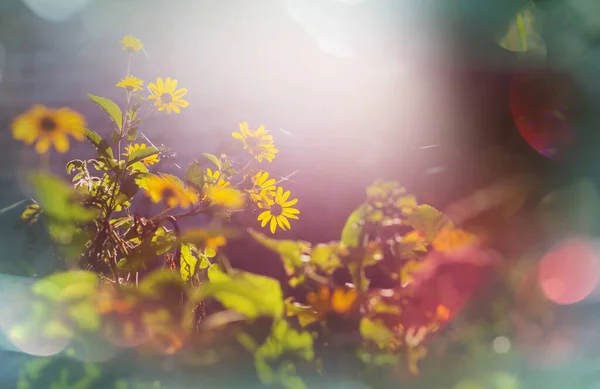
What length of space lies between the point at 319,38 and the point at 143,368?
0.59m

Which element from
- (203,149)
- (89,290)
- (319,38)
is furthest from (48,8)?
(89,290)

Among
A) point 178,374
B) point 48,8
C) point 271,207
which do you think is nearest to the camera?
point 178,374

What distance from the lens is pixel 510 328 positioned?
1.27 ft

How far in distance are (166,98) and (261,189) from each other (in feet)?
0.67

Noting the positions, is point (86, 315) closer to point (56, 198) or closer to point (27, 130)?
point (56, 198)

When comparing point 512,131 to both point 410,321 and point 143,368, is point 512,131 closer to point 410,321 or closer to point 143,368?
point 410,321

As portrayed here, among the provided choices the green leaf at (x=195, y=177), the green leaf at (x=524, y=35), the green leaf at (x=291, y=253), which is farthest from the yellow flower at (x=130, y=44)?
the green leaf at (x=524, y=35)

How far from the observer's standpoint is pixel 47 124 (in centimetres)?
58

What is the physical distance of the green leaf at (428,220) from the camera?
424 mm

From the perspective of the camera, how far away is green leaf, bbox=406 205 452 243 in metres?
0.42

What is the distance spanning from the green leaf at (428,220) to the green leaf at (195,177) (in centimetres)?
27

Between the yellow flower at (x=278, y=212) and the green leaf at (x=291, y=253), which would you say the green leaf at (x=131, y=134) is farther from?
the green leaf at (x=291, y=253)

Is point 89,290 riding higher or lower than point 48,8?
lower

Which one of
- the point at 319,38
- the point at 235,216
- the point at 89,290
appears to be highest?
the point at 319,38
